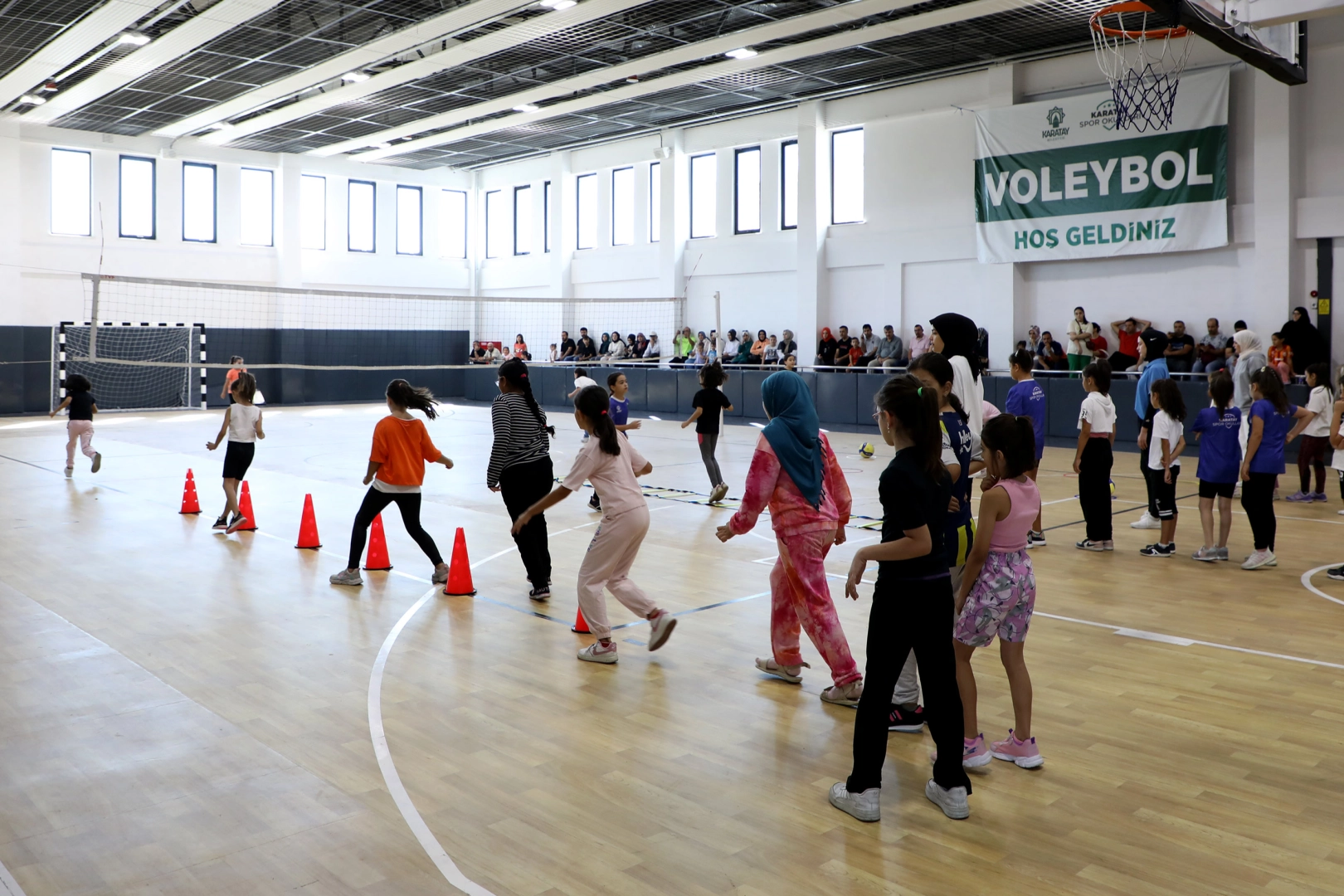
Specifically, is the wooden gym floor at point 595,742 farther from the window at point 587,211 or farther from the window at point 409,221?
the window at point 409,221

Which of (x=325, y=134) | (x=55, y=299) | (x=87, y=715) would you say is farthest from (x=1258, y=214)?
(x=55, y=299)

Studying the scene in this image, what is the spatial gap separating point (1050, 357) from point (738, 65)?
8.16 m

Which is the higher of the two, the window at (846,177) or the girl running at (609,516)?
the window at (846,177)

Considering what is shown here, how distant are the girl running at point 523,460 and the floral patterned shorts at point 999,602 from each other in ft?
11.9

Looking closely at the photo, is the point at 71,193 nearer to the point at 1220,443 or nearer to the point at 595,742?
the point at 1220,443

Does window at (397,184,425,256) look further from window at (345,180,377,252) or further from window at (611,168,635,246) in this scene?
window at (611,168,635,246)

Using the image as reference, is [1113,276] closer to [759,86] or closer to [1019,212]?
[1019,212]

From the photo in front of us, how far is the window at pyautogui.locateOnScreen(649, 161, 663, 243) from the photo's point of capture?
91.2 ft

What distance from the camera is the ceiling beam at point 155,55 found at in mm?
17281

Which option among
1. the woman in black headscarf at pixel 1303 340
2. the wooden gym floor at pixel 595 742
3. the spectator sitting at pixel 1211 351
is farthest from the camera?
the spectator sitting at pixel 1211 351

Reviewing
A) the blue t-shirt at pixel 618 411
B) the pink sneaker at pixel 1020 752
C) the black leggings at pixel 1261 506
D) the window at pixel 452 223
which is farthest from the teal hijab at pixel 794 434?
the window at pixel 452 223

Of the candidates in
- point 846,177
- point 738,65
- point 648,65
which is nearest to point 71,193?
point 648,65

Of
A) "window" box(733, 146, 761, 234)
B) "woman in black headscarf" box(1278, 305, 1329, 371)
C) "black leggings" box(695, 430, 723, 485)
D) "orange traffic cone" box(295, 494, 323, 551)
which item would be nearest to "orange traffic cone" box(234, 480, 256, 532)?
"orange traffic cone" box(295, 494, 323, 551)

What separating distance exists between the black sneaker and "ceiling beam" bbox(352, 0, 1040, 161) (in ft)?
47.6
